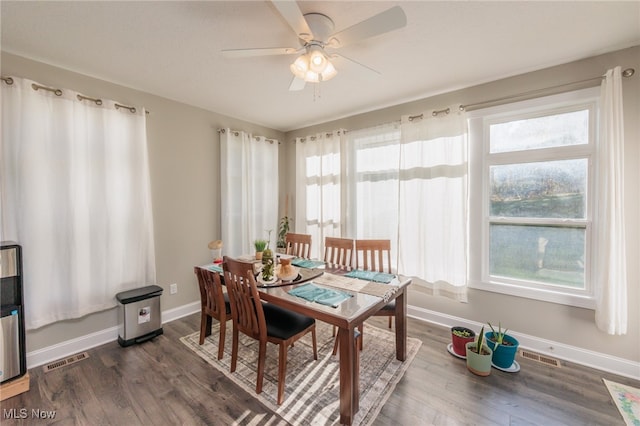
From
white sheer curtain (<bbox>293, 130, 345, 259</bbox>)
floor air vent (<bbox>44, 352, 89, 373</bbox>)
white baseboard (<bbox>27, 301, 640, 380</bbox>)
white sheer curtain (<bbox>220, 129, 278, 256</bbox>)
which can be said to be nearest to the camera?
white baseboard (<bbox>27, 301, 640, 380</bbox>)

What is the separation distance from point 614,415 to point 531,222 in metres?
1.49

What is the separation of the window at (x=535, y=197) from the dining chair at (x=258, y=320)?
205 cm

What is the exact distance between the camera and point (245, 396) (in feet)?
6.08

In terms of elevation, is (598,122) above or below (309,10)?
below

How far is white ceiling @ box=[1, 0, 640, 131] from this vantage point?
1619 millimetres

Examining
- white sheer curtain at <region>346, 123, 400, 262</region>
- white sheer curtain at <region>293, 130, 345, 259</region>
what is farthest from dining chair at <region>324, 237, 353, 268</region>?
white sheer curtain at <region>293, 130, 345, 259</region>

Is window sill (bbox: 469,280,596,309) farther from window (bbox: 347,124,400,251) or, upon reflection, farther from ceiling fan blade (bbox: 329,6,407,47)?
ceiling fan blade (bbox: 329,6,407,47)

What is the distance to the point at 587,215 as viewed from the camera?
2232 mm

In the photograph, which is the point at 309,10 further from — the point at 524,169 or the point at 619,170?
the point at 619,170

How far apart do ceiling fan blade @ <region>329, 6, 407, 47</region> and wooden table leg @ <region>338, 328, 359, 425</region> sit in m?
1.78

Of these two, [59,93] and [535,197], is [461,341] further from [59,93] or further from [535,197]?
[59,93]

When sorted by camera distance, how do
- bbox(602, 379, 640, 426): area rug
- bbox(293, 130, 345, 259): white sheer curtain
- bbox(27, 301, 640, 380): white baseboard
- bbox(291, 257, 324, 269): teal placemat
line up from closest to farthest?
bbox(602, 379, 640, 426): area rug → bbox(27, 301, 640, 380): white baseboard → bbox(291, 257, 324, 269): teal placemat → bbox(293, 130, 345, 259): white sheer curtain

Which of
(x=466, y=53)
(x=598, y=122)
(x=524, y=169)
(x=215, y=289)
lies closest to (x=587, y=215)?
(x=524, y=169)

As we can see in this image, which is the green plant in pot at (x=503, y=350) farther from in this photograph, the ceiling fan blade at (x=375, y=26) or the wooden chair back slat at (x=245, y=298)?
the ceiling fan blade at (x=375, y=26)
